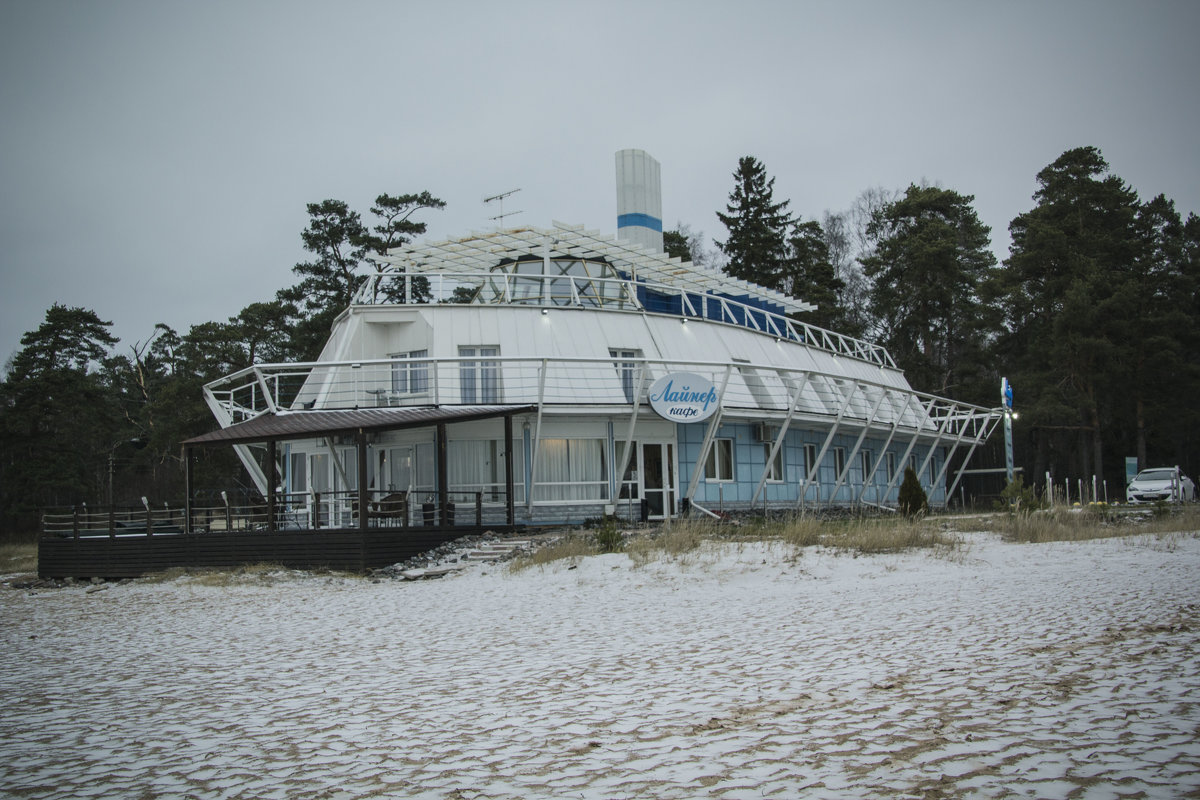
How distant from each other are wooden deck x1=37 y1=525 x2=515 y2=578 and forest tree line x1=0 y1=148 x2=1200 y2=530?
78.8 ft

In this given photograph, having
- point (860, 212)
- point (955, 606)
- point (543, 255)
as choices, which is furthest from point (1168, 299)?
point (955, 606)

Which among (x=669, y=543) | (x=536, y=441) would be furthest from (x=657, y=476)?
(x=669, y=543)

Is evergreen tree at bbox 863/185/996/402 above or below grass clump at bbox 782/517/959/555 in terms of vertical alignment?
above

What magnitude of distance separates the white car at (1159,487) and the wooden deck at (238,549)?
2425cm

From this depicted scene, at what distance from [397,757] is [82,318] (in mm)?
61808

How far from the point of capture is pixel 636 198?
39.3 metres

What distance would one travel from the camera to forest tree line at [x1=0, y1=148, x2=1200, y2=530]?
50.8 m

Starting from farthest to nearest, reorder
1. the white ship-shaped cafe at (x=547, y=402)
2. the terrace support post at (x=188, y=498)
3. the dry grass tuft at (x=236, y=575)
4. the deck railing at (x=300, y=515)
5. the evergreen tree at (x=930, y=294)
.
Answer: the evergreen tree at (x=930, y=294) → the white ship-shaped cafe at (x=547, y=402) → the deck railing at (x=300, y=515) → the terrace support post at (x=188, y=498) → the dry grass tuft at (x=236, y=575)

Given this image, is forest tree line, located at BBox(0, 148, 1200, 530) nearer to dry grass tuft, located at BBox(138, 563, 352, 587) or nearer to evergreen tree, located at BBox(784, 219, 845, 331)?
evergreen tree, located at BBox(784, 219, 845, 331)

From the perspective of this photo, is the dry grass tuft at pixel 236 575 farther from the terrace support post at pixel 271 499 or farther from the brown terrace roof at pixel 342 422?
the brown terrace roof at pixel 342 422

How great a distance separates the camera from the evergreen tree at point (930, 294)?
5753 cm

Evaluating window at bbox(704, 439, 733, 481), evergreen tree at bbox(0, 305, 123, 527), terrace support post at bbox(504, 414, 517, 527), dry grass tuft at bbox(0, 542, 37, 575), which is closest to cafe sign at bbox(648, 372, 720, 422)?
window at bbox(704, 439, 733, 481)

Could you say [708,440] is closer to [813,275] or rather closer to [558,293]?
[558,293]

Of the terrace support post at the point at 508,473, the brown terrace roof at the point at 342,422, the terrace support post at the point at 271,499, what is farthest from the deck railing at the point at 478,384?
the terrace support post at the point at 271,499
